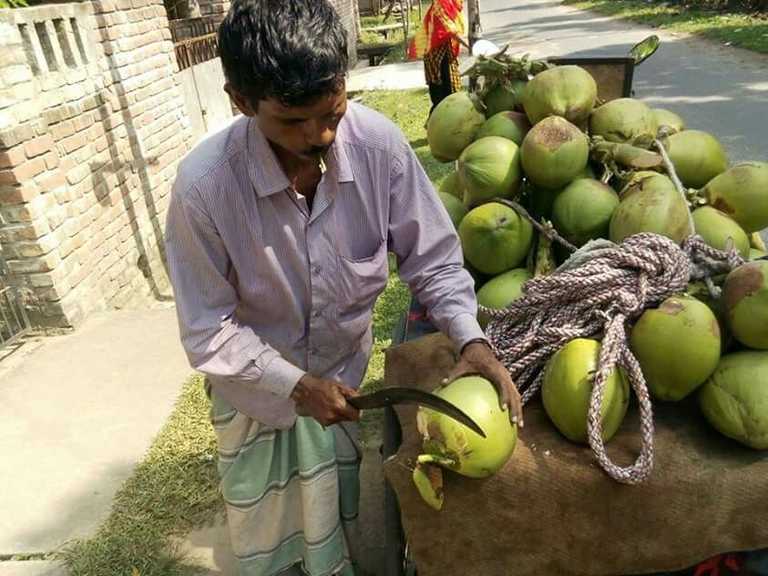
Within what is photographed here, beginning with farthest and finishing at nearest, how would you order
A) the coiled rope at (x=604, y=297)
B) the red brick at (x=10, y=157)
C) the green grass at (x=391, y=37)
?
the green grass at (x=391, y=37) → the red brick at (x=10, y=157) → the coiled rope at (x=604, y=297)

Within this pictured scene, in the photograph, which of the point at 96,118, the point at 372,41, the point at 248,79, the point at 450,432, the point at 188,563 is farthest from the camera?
the point at 372,41

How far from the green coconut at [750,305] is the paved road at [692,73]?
4.48m

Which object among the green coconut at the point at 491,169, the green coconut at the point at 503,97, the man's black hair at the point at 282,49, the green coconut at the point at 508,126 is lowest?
the green coconut at the point at 491,169

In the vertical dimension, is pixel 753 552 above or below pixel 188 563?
above

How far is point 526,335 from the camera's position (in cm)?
160

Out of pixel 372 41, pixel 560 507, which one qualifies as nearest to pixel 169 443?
pixel 560 507

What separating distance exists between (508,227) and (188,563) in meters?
1.61

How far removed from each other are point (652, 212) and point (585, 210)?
212 millimetres

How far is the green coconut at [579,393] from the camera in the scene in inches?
54.8

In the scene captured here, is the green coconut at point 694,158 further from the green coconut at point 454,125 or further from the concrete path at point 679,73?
the concrete path at point 679,73

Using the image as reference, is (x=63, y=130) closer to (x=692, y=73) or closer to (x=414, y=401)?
(x=414, y=401)

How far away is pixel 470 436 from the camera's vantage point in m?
1.31

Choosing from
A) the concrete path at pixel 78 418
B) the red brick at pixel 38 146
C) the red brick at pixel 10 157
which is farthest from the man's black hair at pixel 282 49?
the red brick at pixel 38 146

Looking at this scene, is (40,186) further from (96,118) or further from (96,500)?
(96,500)
